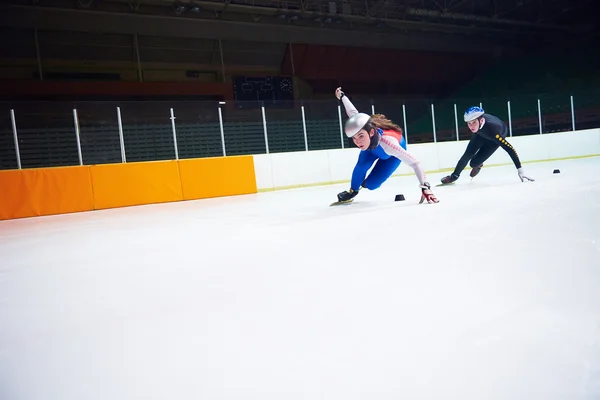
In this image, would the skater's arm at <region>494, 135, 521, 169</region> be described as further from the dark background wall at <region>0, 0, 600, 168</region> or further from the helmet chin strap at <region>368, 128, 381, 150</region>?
the dark background wall at <region>0, 0, 600, 168</region>

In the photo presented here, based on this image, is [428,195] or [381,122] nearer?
[428,195]

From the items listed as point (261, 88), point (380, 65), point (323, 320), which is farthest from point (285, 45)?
point (323, 320)

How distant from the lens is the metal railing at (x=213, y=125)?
27.5ft

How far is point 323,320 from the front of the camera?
41.2 inches

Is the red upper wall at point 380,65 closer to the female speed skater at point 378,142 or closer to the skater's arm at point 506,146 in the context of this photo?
the skater's arm at point 506,146

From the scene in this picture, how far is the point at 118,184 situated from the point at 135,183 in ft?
0.96

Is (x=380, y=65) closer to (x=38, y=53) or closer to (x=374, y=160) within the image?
(x=38, y=53)

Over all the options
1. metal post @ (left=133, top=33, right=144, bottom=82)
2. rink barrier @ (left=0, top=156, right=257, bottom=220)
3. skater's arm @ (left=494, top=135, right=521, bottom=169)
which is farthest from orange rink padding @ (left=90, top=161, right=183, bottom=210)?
metal post @ (left=133, top=33, right=144, bottom=82)

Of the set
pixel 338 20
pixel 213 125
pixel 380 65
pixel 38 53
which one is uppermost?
pixel 338 20

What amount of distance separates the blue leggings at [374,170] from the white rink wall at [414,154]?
14.7ft

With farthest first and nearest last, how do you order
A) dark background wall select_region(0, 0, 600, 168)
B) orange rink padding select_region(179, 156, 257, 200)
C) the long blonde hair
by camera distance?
dark background wall select_region(0, 0, 600, 168), orange rink padding select_region(179, 156, 257, 200), the long blonde hair

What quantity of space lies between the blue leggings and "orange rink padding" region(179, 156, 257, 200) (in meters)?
4.15

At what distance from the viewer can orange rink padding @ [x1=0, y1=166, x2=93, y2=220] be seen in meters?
6.24

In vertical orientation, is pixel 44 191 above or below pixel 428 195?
above
